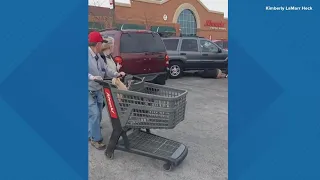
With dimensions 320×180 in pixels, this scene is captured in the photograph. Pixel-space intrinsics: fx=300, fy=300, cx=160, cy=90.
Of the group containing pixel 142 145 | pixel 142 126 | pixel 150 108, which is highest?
pixel 150 108

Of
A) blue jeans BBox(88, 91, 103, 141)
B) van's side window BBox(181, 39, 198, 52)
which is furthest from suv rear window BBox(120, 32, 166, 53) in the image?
blue jeans BBox(88, 91, 103, 141)

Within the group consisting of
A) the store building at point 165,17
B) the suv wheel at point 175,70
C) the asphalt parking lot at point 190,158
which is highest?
the store building at point 165,17

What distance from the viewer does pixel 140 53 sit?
345 inches

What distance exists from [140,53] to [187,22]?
35.9 metres

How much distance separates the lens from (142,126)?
3.91m

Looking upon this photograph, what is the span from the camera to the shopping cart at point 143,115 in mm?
3775

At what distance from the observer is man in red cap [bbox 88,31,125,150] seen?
4.36 metres

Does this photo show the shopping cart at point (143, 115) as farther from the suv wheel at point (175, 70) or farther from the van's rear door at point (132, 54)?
the suv wheel at point (175, 70)

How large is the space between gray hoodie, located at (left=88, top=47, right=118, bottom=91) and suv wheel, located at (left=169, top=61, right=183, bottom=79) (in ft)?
27.0

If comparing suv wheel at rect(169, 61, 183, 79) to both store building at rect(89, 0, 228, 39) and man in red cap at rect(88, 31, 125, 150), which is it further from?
store building at rect(89, 0, 228, 39)

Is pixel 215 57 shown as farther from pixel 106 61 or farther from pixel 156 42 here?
pixel 106 61

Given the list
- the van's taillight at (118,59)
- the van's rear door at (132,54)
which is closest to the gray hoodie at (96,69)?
the van's taillight at (118,59)

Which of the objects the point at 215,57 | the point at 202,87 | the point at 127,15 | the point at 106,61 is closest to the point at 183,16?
the point at 127,15

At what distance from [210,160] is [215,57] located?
9585 mm
